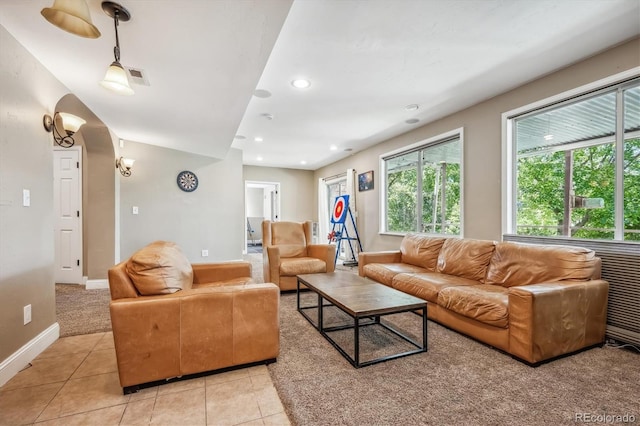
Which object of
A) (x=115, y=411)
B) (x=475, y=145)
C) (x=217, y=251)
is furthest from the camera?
(x=217, y=251)

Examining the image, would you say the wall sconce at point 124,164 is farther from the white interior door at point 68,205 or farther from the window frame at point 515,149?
the window frame at point 515,149

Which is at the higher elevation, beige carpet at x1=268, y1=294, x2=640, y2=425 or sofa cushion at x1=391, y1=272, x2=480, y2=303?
sofa cushion at x1=391, y1=272, x2=480, y2=303

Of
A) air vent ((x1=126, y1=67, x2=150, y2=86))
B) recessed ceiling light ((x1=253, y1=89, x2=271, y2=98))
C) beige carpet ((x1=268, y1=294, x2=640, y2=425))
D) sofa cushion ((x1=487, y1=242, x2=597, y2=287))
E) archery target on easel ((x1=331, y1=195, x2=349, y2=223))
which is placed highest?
recessed ceiling light ((x1=253, y1=89, x2=271, y2=98))

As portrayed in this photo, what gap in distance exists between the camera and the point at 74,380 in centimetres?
180

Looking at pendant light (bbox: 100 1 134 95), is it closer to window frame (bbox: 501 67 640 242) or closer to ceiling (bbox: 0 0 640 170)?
ceiling (bbox: 0 0 640 170)

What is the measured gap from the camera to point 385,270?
344 cm

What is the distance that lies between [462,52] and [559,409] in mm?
2573

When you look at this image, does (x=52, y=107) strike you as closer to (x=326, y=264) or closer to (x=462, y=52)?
(x=326, y=264)

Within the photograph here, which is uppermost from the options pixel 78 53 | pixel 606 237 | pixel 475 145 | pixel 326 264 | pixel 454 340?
pixel 78 53

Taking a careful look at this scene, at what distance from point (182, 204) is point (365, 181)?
11.5ft

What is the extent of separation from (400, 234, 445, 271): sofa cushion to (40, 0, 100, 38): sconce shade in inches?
141

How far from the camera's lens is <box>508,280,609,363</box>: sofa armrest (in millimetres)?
1925

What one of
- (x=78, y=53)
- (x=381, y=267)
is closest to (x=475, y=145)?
(x=381, y=267)

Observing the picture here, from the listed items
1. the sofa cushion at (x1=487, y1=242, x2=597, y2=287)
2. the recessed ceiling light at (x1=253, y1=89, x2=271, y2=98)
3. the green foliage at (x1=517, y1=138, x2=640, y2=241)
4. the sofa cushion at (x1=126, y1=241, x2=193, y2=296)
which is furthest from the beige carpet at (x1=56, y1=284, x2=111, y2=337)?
the green foliage at (x1=517, y1=138, x2=640, y2=241)
